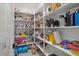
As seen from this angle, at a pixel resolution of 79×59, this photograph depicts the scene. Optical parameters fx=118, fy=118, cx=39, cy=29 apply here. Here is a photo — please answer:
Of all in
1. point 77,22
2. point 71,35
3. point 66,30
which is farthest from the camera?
point 66,30

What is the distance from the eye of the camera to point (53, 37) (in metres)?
2.29

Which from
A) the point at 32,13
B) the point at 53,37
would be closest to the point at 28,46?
the point at 32,13

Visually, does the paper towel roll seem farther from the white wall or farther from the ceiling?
the ceiling

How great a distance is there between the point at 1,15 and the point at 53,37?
130cm

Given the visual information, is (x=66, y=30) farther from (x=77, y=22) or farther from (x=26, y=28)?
(x=26, y=28)

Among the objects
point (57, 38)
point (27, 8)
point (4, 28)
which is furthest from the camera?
point (27, 8)

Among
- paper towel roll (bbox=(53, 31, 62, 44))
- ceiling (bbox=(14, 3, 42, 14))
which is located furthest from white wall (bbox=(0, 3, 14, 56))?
ceiling (bbox=(14, 3, 42, 14))

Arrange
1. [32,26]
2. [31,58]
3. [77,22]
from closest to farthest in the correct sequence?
1. [31,58]
2. [77,22]
3. [32,26]

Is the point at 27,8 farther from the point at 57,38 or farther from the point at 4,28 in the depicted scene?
the point at 4,28

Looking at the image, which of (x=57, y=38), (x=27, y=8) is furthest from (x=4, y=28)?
(x=27, y=8)

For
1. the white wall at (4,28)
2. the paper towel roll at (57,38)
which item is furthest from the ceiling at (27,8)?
the white wall at (4,28)

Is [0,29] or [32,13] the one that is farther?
[32,13]

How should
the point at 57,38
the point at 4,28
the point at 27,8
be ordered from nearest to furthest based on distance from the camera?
the point at 4,28
the point at 57,38
the point at 27,8

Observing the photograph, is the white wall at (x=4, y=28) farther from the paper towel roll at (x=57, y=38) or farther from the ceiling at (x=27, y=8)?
the ceiling at (x=27, y=8)
